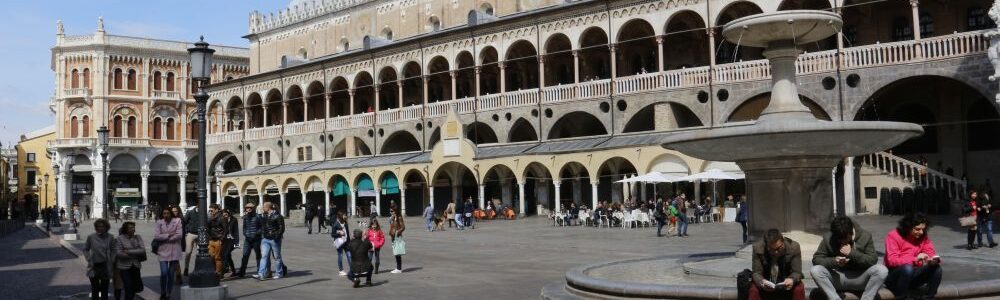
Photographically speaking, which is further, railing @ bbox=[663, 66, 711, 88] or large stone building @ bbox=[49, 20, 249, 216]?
large stone building @ bbox=[49, 20, 249, 216]

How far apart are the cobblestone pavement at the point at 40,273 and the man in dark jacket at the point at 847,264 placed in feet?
39.3

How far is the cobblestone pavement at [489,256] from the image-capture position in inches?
564

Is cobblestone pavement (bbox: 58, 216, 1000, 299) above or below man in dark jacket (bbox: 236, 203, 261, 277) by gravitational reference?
below

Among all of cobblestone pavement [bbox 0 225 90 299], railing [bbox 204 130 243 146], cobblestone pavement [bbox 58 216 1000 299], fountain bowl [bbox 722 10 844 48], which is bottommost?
cobblestone pavement [bbox 0 225 90 299]

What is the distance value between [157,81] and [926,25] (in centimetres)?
5849

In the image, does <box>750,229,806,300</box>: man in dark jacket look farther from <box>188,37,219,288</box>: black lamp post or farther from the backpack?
<box>188,37,219,288</box>: black lamp post

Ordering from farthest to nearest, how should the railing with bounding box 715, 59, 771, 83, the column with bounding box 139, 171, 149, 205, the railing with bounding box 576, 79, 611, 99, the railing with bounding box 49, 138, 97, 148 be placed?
the column with bounding box 139, 171, 149, 205, the railing with bounding box 49, 138, 97, 148, the railing with bounding box 576, 79, 611, 99, the railing with bounding box 715, 59, 771, 83

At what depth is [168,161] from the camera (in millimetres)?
73875

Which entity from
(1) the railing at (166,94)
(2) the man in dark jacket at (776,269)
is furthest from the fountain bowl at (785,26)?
(1) the railing at (166,94)

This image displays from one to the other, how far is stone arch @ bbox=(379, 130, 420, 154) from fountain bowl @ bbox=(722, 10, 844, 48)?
3791 centimetres

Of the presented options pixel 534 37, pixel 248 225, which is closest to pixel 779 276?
pixel 248 225

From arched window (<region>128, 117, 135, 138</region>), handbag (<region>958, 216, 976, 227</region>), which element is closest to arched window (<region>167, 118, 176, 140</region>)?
arched window (<region>128, 117, 135, 138</region>)

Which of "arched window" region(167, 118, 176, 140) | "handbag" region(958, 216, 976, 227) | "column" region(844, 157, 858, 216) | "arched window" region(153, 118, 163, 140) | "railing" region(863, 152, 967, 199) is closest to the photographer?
"handbag" region(958, 216, 976, 227)

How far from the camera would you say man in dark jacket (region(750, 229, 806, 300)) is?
856cm
